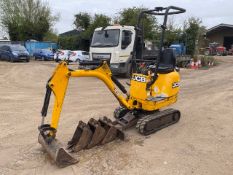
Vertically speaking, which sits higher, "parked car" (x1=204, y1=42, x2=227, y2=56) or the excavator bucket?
"parked car" (x1=204, y1=42, x2=227, y2=56)

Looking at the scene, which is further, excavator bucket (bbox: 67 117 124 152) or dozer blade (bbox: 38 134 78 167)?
excavator bucket (bbox: 67 117 124 152)

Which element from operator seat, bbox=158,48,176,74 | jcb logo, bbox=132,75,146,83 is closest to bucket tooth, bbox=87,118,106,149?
jcb logo, bbox=132,75,146,83

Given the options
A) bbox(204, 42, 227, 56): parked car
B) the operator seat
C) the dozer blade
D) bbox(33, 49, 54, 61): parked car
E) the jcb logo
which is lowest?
bbox(33, 49, 54, 61): parked car

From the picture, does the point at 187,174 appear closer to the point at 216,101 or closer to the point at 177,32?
the point at 216,101

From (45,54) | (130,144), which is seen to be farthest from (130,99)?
(45,54)

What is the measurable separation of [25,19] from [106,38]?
100 feet

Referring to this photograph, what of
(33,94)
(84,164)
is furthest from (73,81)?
(84,164)

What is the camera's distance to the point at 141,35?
26.5 feet

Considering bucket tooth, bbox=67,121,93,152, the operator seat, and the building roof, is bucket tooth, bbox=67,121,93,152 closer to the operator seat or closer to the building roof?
the operator seat

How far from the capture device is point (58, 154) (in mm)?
5148

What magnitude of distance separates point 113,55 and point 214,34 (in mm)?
32042

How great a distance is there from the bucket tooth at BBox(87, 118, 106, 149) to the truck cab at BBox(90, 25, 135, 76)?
948 centimetres

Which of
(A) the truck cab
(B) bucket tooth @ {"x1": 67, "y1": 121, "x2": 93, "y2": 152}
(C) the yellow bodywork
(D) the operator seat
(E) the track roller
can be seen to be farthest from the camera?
(A) the truck cab

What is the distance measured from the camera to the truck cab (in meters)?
15.4
